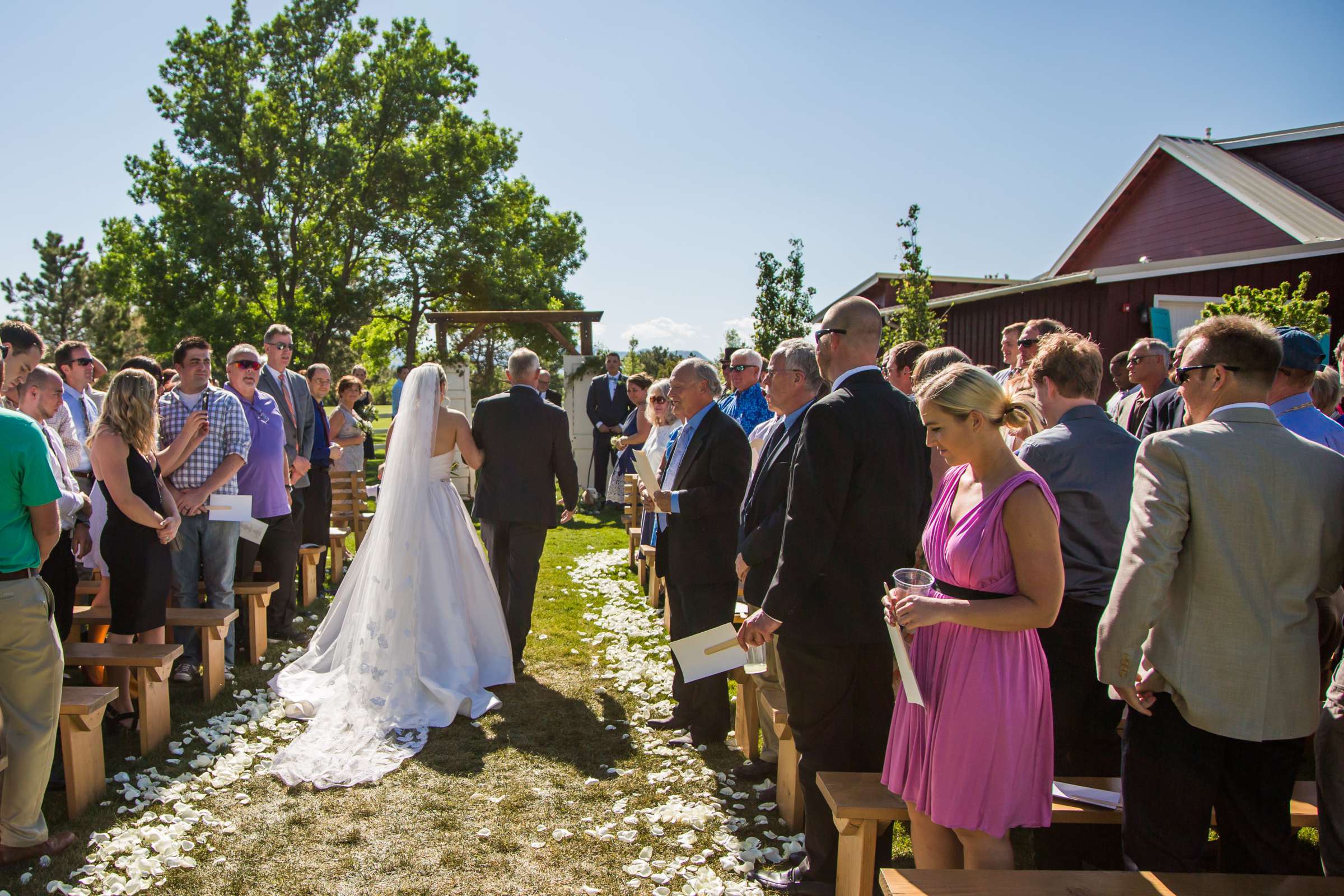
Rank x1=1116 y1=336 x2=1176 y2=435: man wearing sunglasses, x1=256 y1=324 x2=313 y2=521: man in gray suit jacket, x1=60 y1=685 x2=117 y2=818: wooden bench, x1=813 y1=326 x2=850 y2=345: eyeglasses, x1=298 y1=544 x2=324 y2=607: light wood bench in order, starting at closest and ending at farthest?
1. x1=813 y1=326 x2=850 y2=345: eyeglasses
2. x1=60 y1=685 x2=117 y2=818: wooden bench
3. x1=1116 y1=336 x2=1176 y2=435: man wearing sunglasses
4. x1=256 y1=324 x2=313 y2=521: man in gray suit jacket
5. x1=298 y1=544 x2=324 y2=607: light wood bench

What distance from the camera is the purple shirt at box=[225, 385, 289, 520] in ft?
20.9

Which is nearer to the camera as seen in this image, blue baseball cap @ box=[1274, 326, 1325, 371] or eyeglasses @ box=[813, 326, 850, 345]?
eyeglasses @ box=[813, 326, 850, 345]

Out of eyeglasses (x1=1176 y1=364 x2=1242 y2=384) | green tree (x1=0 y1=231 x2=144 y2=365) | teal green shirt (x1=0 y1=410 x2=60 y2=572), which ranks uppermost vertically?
green tree (x1=0 y1=231 x2=144 y2=365)

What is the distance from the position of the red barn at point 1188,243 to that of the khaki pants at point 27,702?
37.2 feet

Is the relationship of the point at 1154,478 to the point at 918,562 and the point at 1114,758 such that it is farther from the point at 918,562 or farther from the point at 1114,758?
the point at 918,562

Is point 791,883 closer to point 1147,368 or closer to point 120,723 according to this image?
point 120,723

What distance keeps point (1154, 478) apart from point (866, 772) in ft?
5.13

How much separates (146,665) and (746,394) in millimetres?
4584

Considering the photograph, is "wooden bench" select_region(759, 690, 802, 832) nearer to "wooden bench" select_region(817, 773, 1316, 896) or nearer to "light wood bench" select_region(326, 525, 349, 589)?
"wooden bench" select_region(817, 773, 1316, 896)

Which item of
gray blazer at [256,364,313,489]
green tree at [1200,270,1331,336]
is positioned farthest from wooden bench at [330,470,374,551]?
green tree at [1200,270,1331,336]

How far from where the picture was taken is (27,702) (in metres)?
3.47

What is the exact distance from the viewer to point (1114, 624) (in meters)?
2.40

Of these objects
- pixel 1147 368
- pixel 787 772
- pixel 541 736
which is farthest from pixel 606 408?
pixel 787 772

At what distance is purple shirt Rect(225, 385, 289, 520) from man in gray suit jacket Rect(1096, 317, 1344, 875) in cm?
592
